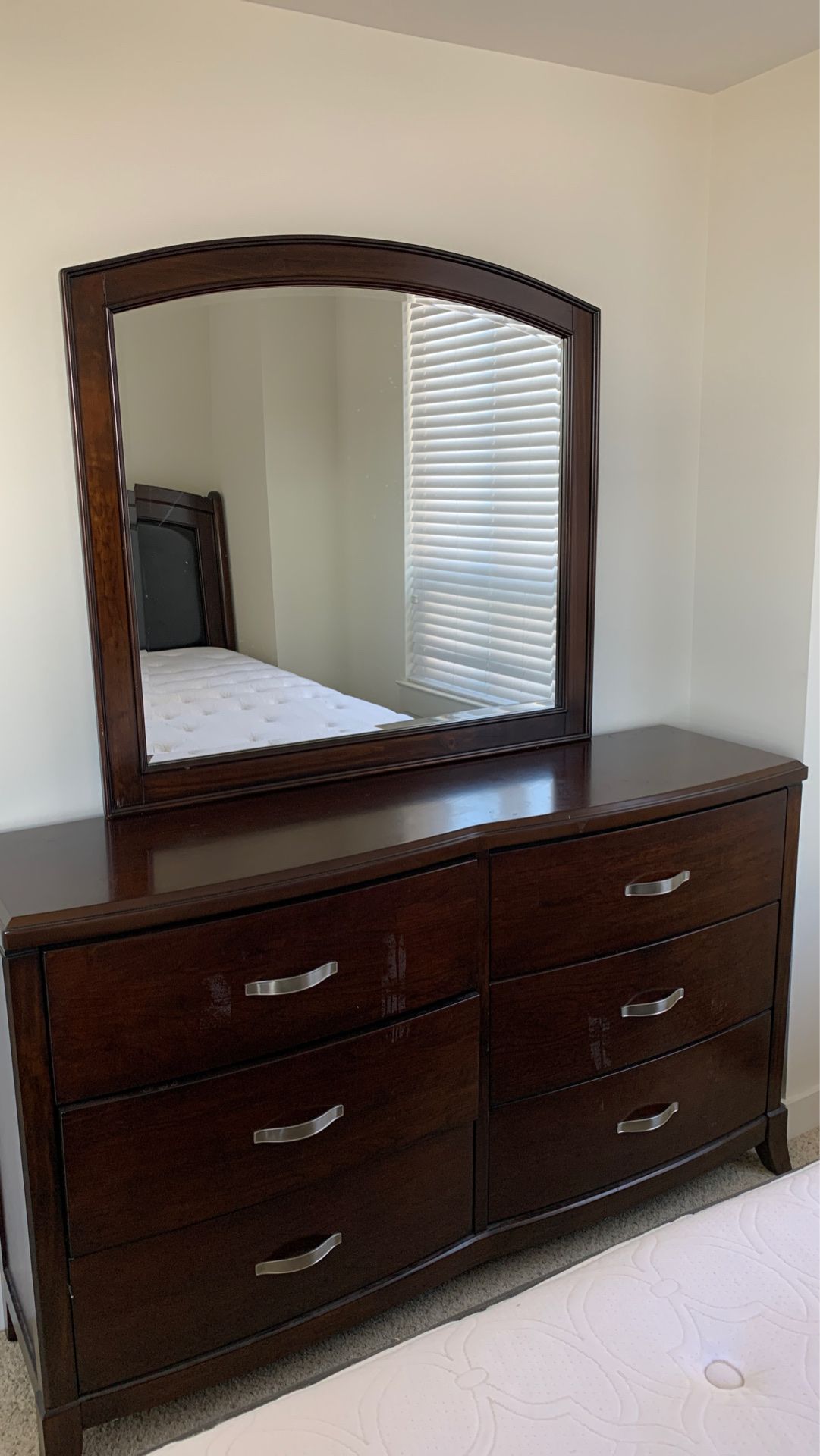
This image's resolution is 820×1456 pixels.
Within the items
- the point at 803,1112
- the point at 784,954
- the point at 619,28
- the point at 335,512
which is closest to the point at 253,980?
the point at 335,512

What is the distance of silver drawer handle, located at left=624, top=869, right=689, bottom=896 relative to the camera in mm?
1819

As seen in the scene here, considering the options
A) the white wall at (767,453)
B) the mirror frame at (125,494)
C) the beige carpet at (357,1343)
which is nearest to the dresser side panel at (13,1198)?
the beige carpet at (357,1343)

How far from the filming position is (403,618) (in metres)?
1.98

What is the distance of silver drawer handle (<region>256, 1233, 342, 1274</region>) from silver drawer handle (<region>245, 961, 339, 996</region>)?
0.42m

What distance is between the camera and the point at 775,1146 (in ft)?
7.08

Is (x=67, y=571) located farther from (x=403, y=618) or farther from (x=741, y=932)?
(x=741, y=932)

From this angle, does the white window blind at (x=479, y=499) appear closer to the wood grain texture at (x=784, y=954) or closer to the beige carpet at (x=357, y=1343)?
the wood grain texture at (x=784, y=954)

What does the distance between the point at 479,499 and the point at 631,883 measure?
0.77 meters

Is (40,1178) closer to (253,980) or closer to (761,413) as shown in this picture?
(253,980)

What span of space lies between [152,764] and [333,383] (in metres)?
0.72

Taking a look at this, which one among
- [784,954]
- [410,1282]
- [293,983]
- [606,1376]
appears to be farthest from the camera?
[784,954]

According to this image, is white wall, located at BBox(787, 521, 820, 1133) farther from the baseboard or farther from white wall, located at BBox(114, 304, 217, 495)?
white wall, located at BBox(114, 304, 217, 495)

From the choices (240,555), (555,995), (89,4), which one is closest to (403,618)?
(240,555)

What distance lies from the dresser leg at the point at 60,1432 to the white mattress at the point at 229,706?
0.94 m
